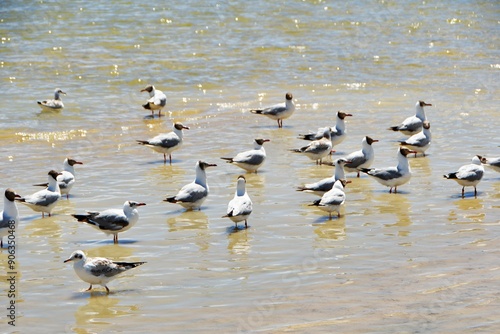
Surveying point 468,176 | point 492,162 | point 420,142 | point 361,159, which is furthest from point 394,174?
point 420,142

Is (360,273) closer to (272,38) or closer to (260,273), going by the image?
(260,273)

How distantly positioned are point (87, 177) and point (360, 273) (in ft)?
24.7

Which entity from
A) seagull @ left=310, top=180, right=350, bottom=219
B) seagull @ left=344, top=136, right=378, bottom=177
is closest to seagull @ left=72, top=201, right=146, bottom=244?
seagull @ left=310, top=180, right=350, bottom=219

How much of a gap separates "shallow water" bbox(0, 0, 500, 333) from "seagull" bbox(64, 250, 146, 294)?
0.20m

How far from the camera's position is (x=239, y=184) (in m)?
14.8

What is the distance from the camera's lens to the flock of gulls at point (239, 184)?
44.3 ft

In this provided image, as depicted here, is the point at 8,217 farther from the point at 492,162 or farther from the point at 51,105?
the point at 51,105

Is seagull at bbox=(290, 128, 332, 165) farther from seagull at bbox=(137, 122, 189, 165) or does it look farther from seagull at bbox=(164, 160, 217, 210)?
seagull at bbox=(164, 160, 217, 210)

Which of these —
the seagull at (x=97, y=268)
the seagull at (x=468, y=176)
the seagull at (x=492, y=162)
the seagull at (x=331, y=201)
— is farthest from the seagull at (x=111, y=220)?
the seagull at (x=492, y=162)

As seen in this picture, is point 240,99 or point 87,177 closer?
point 87,177

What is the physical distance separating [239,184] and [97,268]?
3.92m

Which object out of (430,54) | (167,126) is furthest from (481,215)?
(430,54)

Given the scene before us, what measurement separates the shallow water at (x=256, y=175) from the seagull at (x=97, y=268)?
197mm

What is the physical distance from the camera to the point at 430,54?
33312 mm
